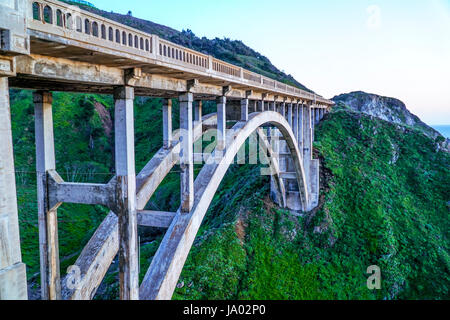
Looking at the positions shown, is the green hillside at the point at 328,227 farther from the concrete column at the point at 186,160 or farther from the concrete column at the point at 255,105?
the concrete column at the point at 186,160

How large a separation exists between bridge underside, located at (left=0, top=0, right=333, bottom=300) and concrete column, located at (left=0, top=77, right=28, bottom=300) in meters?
0.01

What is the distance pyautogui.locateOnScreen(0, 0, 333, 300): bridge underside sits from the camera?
447 cm

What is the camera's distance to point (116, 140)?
6.92 metres

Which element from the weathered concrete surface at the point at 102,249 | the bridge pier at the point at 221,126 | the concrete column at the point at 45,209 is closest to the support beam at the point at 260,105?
the bridge pier at the point at 221,126

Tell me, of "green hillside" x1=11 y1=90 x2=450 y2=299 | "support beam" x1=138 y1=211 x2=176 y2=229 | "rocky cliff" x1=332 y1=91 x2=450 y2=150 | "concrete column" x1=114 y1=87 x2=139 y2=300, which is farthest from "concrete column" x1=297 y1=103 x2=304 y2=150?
"rocky cliff" x1=332 y1=91 x2=450 y2=150

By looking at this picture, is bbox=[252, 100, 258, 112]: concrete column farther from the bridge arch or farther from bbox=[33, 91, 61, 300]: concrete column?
bbox=[33, 91, 61, 300]: concrete column

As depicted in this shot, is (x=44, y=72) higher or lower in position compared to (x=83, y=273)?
higher

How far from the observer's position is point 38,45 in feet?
16.1

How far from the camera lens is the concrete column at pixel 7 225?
435 cm

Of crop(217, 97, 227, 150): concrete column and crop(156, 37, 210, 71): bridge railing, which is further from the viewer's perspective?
crop(217, 97, 227, 150): concrete column

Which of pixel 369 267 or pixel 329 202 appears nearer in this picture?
pixel 369 267
